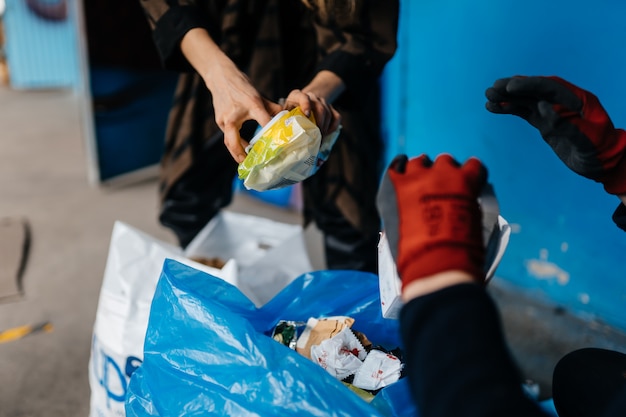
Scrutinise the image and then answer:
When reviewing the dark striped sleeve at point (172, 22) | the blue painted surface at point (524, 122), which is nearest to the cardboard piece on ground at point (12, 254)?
the dark striped sleeve at point (172, 22)

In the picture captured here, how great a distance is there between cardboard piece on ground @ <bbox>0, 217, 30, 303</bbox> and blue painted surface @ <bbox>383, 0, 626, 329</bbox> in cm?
128

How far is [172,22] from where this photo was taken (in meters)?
1.00

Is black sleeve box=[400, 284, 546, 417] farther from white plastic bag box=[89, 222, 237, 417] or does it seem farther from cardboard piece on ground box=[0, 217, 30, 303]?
cardboard piece on ground box=[0, 217, 30, 303]

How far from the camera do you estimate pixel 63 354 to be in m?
1.45

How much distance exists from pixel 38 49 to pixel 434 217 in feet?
17.7

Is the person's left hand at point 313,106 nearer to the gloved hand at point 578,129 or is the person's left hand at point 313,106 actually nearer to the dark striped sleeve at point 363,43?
the dark striped sleeve at point 363,43

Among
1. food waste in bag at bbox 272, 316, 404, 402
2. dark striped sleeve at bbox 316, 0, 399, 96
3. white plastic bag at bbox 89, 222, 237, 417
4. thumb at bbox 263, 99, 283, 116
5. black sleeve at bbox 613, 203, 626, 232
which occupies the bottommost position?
white plastic bag at bbox 89, 222, 237, 417

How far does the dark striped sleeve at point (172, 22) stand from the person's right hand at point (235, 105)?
126 millimetres

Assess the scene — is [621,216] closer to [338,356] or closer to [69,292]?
[338,356]

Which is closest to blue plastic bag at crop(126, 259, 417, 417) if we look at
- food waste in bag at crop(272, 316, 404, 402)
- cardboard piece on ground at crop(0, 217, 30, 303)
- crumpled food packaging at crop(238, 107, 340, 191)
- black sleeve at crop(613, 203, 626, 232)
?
food waste in bag at crop(272, 316, 404, 402)

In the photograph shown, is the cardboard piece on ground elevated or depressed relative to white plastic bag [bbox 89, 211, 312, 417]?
depressed

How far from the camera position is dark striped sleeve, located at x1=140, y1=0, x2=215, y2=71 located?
0.99 m

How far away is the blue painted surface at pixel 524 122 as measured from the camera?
4.45 ft

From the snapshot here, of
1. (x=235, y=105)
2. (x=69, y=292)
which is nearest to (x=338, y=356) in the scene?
(x=235, y=105)
